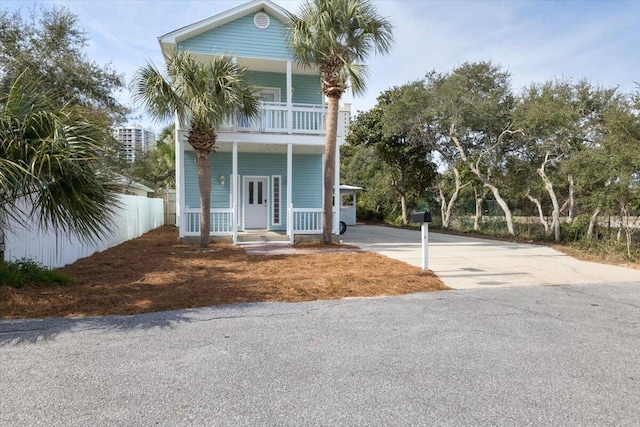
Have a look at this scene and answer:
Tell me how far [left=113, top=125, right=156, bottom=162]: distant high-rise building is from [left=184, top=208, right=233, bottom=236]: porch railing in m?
14.4

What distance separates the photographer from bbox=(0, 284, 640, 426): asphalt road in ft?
9.51

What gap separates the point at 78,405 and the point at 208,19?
13466mm

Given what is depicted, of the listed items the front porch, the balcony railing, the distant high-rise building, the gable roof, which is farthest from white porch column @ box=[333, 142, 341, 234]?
the distant high-rise building

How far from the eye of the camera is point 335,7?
11508 mm

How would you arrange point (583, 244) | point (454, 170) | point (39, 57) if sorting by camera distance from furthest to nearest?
point (454, 170) < point (39, 57) < point (583, 244)

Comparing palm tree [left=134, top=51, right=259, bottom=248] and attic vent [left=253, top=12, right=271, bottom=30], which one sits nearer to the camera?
palm tree [left=134, top=51, right=259, bottom=248]

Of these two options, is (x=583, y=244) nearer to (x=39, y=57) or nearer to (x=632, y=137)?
(x=632, y=137)

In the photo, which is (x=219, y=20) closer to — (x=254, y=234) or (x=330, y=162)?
(x=330, y=162)

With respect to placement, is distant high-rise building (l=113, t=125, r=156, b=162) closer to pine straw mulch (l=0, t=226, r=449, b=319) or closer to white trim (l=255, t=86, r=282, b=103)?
white trim (l=255, t=86, r=282, b=103)

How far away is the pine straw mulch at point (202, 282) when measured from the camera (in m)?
5.62

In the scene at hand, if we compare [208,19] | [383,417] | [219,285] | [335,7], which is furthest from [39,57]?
[383,417]

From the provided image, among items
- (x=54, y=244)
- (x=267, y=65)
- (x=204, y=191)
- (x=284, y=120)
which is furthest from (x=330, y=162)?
(x=54, y=244)

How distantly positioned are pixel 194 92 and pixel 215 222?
4278 millimetres

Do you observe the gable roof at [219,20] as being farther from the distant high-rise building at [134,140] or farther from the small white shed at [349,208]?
the small white shed at [349,208]
